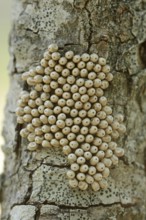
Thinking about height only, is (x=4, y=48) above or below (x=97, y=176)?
above

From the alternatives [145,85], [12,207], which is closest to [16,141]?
[12,207]

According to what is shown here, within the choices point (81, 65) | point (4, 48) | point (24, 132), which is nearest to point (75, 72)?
point (81, 65)

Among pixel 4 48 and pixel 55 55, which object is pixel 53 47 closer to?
pixel 55 55

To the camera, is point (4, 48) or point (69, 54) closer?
point (69, 54)

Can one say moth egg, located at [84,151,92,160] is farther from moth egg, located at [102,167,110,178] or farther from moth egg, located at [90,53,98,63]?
moth egg, located at [90,53,98,63]

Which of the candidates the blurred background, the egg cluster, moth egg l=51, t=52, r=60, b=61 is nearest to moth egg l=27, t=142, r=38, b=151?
the egg cluster

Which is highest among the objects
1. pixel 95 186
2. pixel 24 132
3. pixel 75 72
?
pixel 75 72

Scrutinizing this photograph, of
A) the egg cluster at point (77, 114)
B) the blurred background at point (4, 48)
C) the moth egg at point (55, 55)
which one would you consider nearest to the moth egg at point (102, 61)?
the egg cluster at point (77, 114)

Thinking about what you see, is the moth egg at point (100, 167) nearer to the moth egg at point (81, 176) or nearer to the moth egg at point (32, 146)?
the moth egg at point (81, 176)
